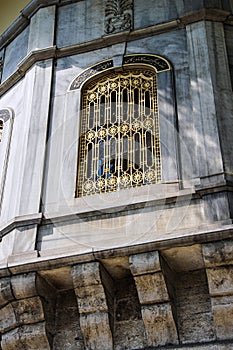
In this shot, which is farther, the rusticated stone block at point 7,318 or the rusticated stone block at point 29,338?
the rusticated stone block at point 7,318

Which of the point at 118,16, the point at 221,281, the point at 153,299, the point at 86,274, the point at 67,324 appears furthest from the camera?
the point at 118,16

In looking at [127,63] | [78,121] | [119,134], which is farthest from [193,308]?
[127,63]

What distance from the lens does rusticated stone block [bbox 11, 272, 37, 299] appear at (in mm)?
8648

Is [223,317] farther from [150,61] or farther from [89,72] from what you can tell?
[89,72]

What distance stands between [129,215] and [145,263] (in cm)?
93

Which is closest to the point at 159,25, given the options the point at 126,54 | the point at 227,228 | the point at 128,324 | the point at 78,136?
the point at 126,54

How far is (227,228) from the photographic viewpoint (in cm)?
809

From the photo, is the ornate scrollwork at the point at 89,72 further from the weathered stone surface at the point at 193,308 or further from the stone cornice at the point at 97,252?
the weathered stone surface at the point at 193,308

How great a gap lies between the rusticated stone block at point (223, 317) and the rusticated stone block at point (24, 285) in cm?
235

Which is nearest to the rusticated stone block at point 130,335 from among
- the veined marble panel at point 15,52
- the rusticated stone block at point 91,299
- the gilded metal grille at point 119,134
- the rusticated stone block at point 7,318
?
the rusticated stone block at point 91,299

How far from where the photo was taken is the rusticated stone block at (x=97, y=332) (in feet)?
27.6

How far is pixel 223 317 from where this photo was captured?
8.02 m

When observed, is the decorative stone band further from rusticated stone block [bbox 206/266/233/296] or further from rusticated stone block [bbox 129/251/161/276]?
rusticated stone block [bbox 206/266/233/296]

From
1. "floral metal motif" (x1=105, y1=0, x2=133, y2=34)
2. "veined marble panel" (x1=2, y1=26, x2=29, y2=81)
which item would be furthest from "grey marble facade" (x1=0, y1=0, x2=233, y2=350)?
"veined marble panel" (x1=2, y1=26, x2=29, y2=81)
